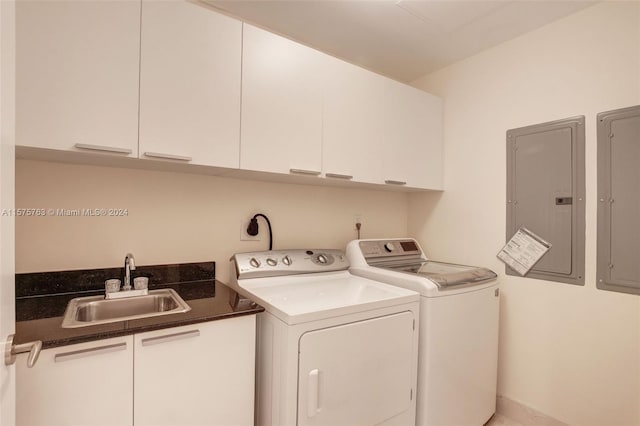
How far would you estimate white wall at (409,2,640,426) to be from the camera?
163 centimetres

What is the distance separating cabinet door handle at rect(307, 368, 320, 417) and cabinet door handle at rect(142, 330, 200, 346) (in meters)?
0.49

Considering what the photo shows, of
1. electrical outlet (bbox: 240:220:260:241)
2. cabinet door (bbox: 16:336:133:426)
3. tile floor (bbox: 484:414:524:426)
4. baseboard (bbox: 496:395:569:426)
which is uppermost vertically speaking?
electrical outlet (bbox: 240:220:260:241)

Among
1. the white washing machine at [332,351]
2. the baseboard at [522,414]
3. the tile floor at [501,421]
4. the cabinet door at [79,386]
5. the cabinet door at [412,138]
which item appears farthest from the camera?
the cabinet door at [412,138]

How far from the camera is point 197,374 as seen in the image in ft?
3.92

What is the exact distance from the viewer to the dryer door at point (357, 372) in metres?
1.25

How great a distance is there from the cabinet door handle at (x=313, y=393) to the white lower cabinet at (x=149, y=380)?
25 cm

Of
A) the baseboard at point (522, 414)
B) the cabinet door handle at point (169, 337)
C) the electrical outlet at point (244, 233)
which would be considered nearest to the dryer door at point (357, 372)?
the cabinet door handle at point (169, 337)

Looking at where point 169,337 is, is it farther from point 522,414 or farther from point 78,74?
point 522,414

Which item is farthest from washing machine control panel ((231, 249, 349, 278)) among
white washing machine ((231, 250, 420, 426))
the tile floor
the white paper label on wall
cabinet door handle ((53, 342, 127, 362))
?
the tile floor

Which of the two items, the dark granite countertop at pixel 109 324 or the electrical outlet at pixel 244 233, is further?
the electrical outlet at pixel 244 233

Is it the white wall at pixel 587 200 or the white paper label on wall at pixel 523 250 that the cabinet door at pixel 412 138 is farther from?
the white paper label on wall at pixel 523 250

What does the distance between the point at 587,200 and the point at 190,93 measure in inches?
85.8

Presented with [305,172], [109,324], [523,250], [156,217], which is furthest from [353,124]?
[109,324]

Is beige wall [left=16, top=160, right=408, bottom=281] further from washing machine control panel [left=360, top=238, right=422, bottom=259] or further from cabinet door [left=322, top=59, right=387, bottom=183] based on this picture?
cabinet door [left=322, top=59, right=387, bottom=183]
